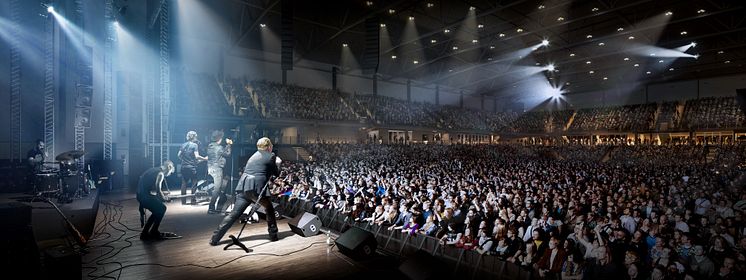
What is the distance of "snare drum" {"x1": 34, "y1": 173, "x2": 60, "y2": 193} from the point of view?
817 cm

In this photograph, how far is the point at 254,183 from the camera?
509cm

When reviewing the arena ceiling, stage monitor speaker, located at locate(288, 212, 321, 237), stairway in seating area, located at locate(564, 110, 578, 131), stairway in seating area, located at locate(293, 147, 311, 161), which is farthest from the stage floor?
stairway in seating area, located at locate(564, 110, 578, 131)

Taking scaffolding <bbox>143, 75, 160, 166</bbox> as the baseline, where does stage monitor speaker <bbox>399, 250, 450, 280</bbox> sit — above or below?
below

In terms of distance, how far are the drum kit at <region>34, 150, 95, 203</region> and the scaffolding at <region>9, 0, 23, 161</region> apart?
2417 millimetres

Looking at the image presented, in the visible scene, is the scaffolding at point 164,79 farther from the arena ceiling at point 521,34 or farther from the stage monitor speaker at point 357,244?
the stage monitor speaker at point 357,244

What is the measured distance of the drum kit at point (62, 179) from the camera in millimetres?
8078

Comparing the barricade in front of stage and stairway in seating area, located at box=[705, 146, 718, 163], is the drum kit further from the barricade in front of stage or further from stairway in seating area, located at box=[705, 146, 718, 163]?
stairway in seating area, located at box=[705, 146, 718, 163]

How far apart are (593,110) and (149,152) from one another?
42217 millimetres

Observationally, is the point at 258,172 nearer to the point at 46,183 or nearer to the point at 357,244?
the point at 357,244

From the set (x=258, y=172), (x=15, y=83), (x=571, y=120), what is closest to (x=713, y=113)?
(x=571, y=120)

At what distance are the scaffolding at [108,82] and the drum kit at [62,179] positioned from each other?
3782 millimetres

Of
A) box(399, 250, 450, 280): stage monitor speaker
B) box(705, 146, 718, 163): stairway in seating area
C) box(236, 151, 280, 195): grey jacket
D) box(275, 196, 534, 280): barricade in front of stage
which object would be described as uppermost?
box(236, 151, 280, 195): grey jacket

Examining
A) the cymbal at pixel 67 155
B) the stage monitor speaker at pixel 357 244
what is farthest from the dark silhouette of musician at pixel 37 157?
the stage monitor speaker at pixel 357 244

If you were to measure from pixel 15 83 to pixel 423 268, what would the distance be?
39.4 ft
